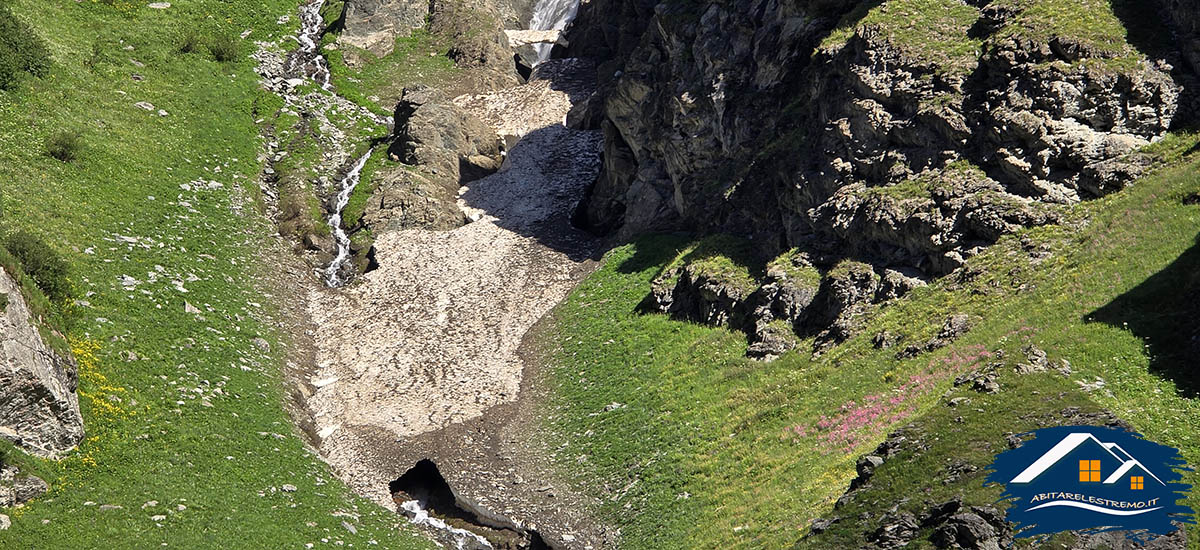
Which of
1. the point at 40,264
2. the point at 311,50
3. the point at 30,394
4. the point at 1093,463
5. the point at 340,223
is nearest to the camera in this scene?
the point at 1093,463

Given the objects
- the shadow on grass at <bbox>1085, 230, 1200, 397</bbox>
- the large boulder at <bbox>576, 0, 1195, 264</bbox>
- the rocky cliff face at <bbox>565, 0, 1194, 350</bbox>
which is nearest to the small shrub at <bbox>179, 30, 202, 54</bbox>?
the large boulder at <bbox>576, 0, 1195, 264</bbox>

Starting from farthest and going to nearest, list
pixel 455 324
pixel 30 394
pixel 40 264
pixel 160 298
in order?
1. pixel 455 324
2. pixel 160 298
3. pixel 40 264
4. pixel 30 394

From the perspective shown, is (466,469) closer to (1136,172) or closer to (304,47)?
(1136,172)

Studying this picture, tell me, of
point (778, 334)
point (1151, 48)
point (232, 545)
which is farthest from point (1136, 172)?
point (232, 545)

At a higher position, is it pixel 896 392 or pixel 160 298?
pixel 896 392

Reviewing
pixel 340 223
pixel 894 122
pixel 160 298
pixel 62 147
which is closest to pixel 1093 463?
pixel 894 122

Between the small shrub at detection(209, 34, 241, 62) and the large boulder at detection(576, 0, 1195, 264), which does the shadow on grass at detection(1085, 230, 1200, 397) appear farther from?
the small shrub at detection(209, 34, 241, 62)

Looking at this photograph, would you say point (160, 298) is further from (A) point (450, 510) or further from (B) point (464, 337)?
(A) point (450, 510)
